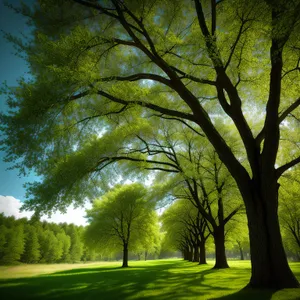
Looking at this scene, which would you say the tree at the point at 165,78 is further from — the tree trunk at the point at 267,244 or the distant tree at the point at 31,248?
the distant tree at the point at 31,248

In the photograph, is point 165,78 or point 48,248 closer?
point 165,78

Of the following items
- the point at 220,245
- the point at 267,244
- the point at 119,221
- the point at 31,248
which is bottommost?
the point at 31,248

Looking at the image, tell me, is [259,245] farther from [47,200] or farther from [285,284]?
[47,200]

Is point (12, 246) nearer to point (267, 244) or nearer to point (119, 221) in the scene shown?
point (119, 221)

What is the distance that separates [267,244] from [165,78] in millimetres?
6272

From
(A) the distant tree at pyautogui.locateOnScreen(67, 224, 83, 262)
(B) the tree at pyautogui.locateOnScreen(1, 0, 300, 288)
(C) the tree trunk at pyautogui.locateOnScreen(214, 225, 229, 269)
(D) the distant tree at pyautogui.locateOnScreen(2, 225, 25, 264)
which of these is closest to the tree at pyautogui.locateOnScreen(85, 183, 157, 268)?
(C) the tree trunk at pyautogui.locateOnScreen(214, 225, 229, 269)

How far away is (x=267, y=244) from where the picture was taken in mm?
6609

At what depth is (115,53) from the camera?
9.88 m

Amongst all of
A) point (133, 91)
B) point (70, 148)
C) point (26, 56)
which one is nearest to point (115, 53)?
point (133, 91)

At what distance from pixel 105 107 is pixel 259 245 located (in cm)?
734

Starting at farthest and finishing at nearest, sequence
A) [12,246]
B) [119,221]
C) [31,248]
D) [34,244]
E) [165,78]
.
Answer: [34,244], [31,248], [12,246], [119,221], [165,78]

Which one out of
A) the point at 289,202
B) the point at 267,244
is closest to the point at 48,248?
the point at 289,202

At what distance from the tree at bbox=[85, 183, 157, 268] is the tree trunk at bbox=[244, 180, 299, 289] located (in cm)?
2269

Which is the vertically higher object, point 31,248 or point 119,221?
point 119,221
